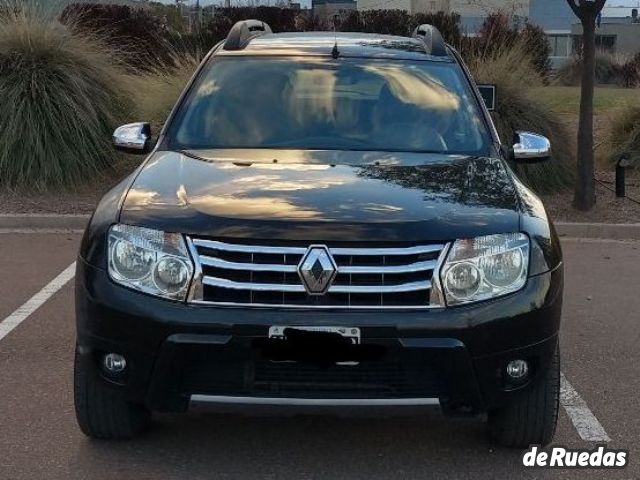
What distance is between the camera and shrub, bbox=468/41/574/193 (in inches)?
396

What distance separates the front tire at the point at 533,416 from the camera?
3.57 m

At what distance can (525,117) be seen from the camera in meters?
10.4

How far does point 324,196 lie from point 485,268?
695 millimetres

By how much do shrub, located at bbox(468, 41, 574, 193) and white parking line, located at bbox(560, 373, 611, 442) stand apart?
5.39m

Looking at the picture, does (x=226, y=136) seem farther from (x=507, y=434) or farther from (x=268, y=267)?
(x=507, y=434)

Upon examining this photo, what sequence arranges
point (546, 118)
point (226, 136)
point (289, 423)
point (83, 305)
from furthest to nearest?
point (546, 118) < point (226, 136) < point (289, 423) < point (83, 305)

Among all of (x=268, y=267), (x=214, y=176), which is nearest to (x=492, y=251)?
(x=268, y=267)

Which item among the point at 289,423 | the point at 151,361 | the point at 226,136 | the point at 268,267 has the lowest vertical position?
the point at 289,423

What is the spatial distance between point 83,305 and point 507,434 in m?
1.81

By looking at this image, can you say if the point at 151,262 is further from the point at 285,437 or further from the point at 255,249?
the point at 285,437

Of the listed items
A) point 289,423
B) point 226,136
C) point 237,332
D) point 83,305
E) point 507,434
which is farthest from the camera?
point 226,136

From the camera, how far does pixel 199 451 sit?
148 inches

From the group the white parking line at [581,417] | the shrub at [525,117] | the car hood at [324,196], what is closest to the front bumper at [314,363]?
the car hood at [324,196]

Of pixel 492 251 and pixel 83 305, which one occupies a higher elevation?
pixel 492 251
